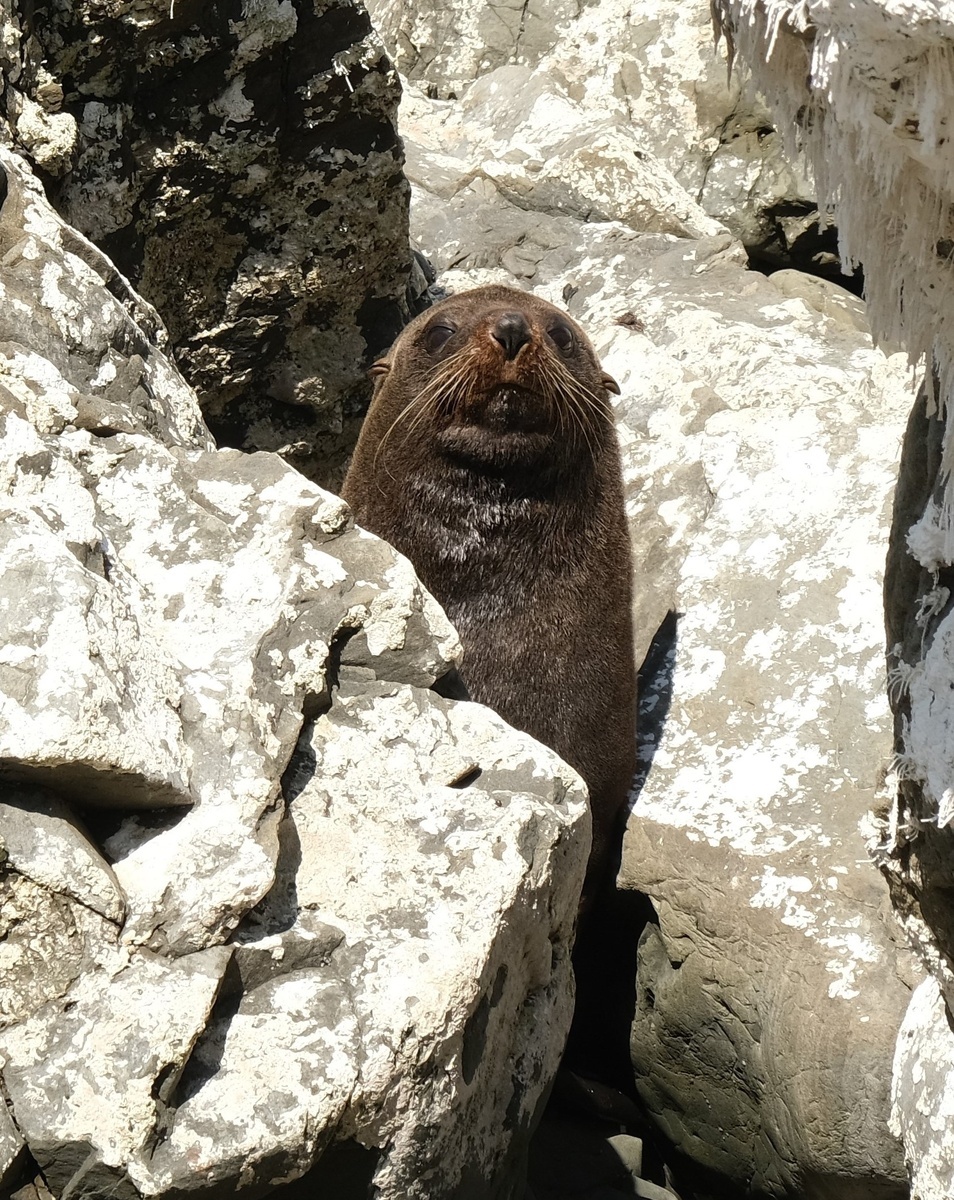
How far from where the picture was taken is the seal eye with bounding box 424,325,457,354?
18.7 ft

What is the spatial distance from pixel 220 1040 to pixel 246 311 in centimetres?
409

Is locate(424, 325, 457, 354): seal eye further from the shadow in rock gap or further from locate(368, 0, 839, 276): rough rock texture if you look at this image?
locate(368, 0, 839, 276): rough rock texture

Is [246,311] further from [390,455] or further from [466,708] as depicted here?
[466,708]

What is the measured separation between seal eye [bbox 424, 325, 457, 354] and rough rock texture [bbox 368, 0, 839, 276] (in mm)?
3107

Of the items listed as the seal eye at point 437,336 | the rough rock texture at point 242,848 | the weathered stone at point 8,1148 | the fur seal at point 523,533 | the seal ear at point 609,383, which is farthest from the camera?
the seal ear at point 609,383

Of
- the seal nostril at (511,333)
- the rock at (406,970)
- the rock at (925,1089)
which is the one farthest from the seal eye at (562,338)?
the rock at (925,1089)

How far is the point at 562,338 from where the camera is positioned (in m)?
5.79

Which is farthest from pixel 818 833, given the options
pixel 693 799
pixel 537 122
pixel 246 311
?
pixel 537 122

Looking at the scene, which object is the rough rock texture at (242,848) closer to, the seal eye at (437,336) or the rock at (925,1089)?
the rock at (925,1089)

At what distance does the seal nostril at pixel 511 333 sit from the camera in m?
5.37

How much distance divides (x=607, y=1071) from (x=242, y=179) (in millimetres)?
3872

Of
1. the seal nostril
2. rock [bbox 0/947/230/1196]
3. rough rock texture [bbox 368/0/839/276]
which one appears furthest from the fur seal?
rough rock texture [bbox 368/0/839/276]

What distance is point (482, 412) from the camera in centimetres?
540

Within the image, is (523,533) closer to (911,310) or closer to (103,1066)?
(911,310)
